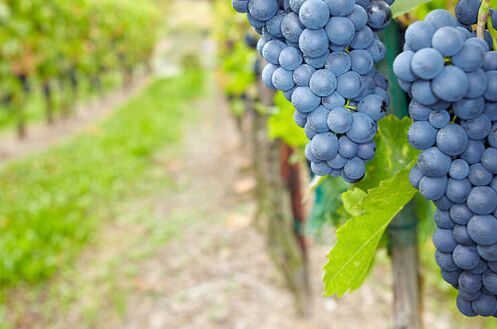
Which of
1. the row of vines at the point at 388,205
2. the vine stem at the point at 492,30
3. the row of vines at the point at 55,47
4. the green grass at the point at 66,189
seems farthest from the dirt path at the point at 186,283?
the row of vines at the point at 55,47

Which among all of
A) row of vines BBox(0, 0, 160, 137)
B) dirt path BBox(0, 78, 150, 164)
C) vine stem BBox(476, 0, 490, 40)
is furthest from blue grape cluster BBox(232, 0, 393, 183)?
dirt path BBox(0, 78, 150, 164)

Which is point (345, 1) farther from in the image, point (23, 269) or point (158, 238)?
point (158, 238)

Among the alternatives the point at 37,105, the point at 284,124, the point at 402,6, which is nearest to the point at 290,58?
the point at 402,6

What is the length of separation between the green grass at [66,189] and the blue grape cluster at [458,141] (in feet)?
11.4

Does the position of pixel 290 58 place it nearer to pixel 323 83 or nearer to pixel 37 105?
pixel 323 83

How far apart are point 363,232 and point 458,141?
24 cm

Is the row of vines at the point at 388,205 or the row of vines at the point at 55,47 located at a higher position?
the row of vines at the point at 388,205

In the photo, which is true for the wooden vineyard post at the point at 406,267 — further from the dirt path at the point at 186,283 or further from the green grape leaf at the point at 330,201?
the dirt path at the point at 186,283

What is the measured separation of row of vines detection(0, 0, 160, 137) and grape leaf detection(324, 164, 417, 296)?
273 inches

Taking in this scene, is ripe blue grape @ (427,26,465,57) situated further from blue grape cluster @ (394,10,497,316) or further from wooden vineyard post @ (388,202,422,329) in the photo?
wooden vineyard post @ (388,202,422,329)

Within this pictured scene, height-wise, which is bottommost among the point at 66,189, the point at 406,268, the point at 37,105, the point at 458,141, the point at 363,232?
the point at 37,105

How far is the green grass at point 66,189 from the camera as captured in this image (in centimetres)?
386

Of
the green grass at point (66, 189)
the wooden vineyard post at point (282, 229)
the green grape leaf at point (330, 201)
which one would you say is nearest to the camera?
the green grape leaf at point (330, 201)

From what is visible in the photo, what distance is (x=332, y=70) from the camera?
0.69 meters
